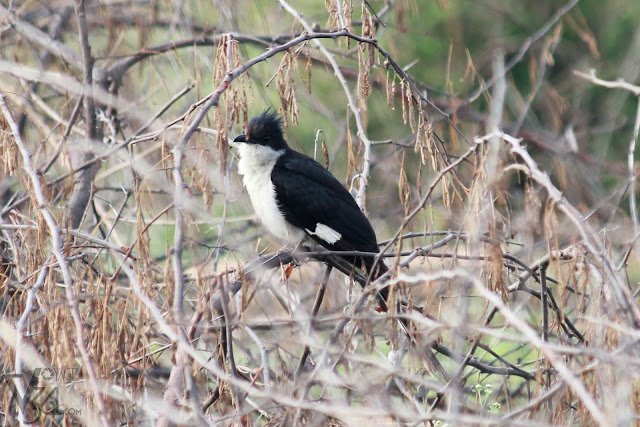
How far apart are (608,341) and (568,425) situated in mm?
361

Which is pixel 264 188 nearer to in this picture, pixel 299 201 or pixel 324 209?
pixel 299 201

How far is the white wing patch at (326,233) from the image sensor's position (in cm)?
417

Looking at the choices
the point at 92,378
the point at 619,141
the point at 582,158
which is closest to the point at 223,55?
the point at 92,378

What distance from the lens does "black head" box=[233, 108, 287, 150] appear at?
439cm

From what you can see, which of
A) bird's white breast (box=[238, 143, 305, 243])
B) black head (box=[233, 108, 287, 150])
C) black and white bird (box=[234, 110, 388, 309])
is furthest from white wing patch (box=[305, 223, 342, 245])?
black head (box=[233, 108, 287, 150])

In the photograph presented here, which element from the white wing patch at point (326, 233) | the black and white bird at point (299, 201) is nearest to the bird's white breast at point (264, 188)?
the black and white bird at point (299, 201)

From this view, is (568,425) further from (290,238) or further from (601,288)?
(290,238)

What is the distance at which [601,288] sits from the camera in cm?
232

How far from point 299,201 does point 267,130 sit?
51cm

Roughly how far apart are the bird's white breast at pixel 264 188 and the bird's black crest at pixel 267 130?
43 mm

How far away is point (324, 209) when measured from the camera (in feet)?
13.8

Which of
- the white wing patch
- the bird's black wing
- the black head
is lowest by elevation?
the white wing patch

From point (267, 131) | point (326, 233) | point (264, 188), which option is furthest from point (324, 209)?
point (267, 131)

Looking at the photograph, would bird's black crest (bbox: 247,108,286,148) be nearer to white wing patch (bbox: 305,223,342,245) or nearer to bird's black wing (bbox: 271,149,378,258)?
bird's black wing (bbox: 271,149,378,258)
